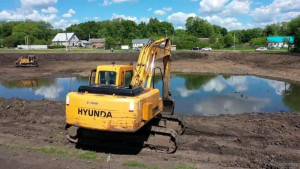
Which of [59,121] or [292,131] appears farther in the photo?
[59,121]

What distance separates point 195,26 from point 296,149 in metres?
142

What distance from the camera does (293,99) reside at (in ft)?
70.9

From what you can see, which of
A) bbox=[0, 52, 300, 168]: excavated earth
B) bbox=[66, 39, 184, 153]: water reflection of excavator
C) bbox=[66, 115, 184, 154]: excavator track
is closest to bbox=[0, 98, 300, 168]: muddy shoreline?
bbox=[0, 52, 300, 168]: excavated earth

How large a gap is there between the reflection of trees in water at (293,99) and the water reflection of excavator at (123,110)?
34.4ft

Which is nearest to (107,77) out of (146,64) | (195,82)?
(146,64)

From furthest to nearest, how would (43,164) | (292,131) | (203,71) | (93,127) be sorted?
(203,71)
(292,131)
(93,127)
(43,164)

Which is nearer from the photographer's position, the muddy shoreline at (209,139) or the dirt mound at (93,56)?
the muddy shoreline at (209,139)

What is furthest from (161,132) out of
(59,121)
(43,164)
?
(59,121)

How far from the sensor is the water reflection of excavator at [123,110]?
816cm

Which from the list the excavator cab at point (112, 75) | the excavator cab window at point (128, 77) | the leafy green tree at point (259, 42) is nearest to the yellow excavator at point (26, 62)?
the excavator cab at point (112, 75)

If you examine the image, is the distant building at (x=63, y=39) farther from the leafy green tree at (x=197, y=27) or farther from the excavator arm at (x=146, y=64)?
the excavator arm at (x=146, y=64)

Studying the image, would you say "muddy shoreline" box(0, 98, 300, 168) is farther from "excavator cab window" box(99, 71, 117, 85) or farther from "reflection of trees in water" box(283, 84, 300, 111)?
"reflection of trees in water" box(283, 84, 300, 111)

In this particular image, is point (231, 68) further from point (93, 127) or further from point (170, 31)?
point (170, 31)

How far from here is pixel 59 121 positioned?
1342 centimetres
